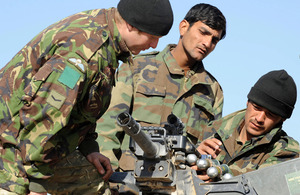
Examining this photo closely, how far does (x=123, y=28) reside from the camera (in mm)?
6133

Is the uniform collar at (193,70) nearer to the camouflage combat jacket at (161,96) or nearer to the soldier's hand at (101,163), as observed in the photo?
the camouflage combat jacket at (161,96)

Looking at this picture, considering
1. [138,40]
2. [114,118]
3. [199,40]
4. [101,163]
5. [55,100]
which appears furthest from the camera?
[199,40]

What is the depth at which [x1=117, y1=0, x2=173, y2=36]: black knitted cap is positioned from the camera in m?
6.04

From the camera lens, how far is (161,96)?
9.21 meters

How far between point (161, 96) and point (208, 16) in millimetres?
1334

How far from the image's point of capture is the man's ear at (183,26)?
965 cm

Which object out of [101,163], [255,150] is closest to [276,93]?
[255,150]

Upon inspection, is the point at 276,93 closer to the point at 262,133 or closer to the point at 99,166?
the point at 262,133

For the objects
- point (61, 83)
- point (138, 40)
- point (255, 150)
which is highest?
point (138, 40)

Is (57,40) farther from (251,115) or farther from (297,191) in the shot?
(251,115)

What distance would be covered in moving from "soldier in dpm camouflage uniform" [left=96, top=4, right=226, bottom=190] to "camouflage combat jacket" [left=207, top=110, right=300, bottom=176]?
0.62 m

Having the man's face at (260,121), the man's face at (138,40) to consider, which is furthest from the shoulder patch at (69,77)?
the man's face at (260,121)

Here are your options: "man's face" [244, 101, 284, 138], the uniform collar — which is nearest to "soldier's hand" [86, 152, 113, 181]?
"man's face" [244, 101, 284, 138]

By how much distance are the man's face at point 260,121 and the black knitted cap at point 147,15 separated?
2668mm
